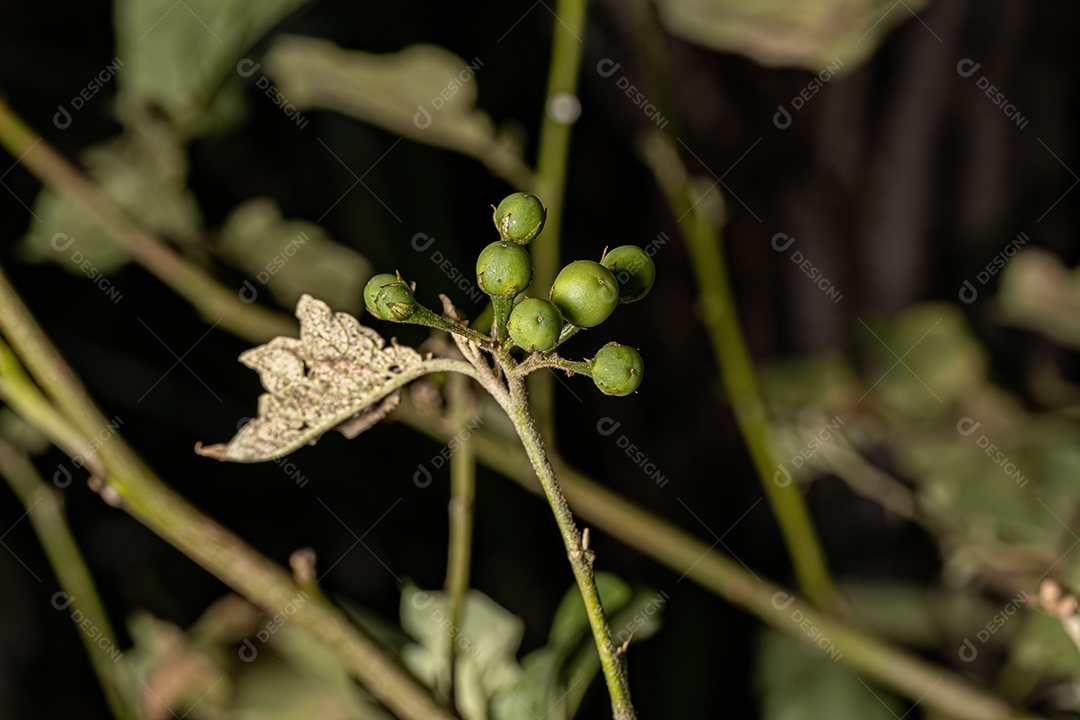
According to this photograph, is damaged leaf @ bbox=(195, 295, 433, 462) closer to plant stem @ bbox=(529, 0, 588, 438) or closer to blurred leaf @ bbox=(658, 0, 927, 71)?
plant stem @ bbox=(529, 0, 588, 438)

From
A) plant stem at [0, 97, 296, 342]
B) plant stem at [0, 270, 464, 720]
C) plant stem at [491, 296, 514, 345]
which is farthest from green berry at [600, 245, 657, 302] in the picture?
plant stem at [0, 97, 296, 342]

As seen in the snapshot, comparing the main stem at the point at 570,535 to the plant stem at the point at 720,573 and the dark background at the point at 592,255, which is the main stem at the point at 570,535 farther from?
the dark background at the point at 592,255

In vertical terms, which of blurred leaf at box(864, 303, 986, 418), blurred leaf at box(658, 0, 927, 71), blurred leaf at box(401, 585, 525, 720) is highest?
blurred leaf at box(658, 0, 927, 71)

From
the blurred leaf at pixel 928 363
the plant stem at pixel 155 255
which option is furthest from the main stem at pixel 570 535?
the blurred leaf at pixel 928 363

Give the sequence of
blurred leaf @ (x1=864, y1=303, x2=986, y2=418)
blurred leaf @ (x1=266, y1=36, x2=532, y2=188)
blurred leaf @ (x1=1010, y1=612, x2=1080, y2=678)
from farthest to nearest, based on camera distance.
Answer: blurred leaf @ (x1=864, y1=303, x2=986, y2=418)
blurred leaf @ (x1=266, y1=36, x2=532, y2=188)
blurred leaf @ (x1=1010, y1=612, x2=1080, y2=678)

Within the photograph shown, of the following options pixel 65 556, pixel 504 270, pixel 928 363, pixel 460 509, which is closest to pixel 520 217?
pixel 504 270

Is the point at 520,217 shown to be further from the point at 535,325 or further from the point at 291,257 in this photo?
the point at 291,257
